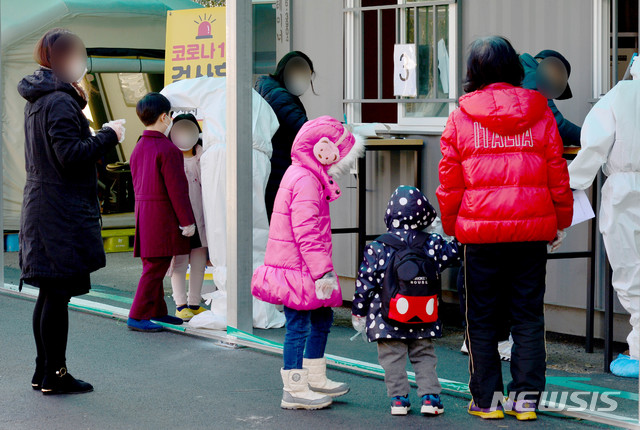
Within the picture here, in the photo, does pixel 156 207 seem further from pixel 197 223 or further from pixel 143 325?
pixel 143 325

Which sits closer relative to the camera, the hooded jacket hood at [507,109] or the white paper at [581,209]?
the hooded jacket hood at [507,109]

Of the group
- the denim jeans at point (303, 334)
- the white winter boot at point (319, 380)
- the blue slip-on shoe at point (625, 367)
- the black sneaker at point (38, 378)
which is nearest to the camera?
the denim jeans at point (303, 334)

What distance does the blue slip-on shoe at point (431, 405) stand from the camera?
4781mm

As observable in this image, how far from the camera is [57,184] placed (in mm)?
5242

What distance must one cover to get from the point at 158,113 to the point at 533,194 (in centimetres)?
331

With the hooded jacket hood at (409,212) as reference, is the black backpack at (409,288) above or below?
below

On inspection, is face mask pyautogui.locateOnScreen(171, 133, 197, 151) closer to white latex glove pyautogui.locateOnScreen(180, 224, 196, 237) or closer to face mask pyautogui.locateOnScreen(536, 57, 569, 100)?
white latex glove pyautogui.locateOnScreen(180, 224, 196, 237)

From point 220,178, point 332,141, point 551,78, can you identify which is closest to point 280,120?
point 220,178

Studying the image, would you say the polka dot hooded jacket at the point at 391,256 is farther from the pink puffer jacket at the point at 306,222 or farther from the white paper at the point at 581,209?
the white paper at the point at 581,209

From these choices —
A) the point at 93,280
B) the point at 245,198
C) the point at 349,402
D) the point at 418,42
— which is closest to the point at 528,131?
the point at 349,402

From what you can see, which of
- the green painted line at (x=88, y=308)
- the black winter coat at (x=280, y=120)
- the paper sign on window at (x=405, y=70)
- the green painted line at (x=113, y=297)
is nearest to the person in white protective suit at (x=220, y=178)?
the black winter coat at (x=280, y=120)

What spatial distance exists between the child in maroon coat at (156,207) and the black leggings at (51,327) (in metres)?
1.74

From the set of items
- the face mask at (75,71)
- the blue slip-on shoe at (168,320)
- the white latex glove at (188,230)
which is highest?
the face mask at (75,71)

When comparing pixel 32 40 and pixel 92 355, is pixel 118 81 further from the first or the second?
pixel 92 355
